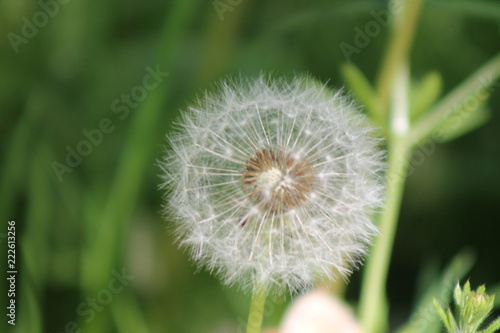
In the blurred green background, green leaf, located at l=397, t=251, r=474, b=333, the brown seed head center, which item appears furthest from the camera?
the blurred green background

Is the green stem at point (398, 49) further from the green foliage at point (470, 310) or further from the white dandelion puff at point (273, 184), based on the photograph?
the green foliage at point (470, 310)

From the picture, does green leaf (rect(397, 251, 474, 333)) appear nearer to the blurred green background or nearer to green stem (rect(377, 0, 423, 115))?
green stem (rect(377, 0, 423, 115))

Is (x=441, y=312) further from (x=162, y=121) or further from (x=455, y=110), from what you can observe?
(x=162, y=121)

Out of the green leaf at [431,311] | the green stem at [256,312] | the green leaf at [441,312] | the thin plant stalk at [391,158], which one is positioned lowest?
the green stem at [256,312]

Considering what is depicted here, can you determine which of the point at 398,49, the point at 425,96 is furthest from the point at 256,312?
the point at 398,49

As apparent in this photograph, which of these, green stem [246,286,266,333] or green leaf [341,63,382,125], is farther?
green leaf [341,63,382,125]

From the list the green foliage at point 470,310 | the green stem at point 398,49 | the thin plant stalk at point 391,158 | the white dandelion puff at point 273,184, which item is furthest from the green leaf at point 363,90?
the green foliage at point 470,310

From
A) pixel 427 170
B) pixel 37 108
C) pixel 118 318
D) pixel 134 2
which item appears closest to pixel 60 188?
pixel 37 108

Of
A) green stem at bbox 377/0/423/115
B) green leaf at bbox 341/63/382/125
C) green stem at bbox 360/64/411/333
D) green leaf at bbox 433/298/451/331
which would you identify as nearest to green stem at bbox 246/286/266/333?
green leaf at bbox 433/298/451/331
